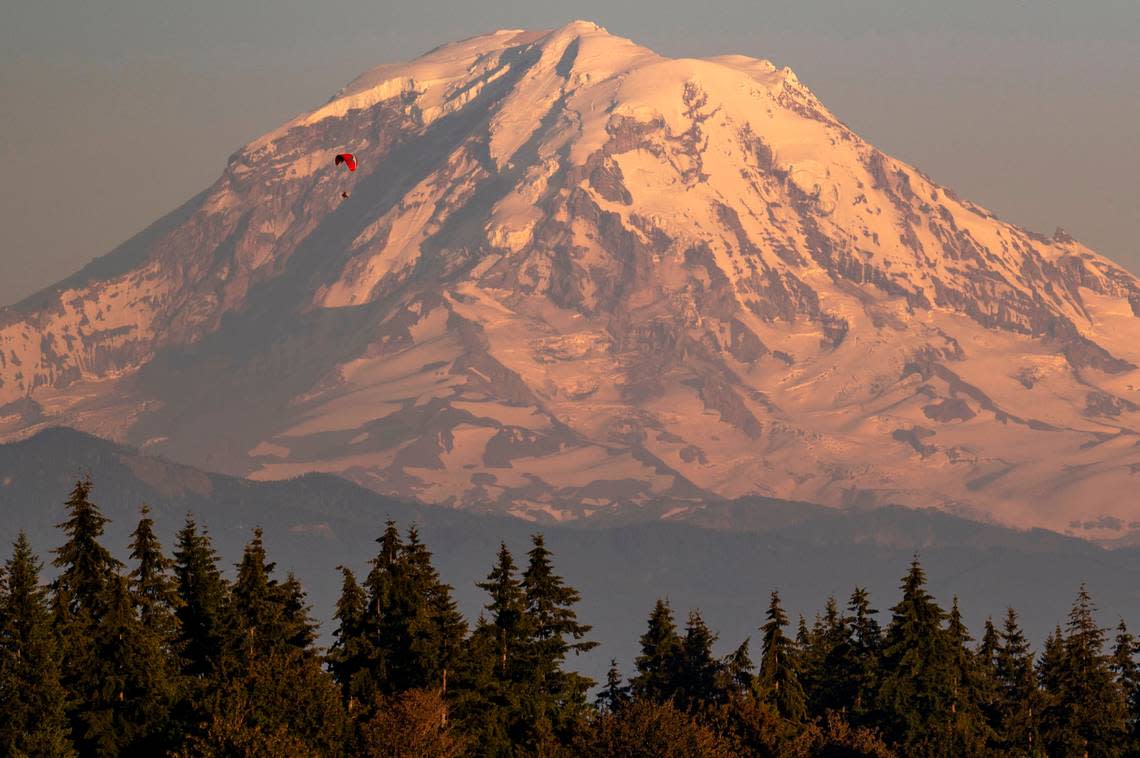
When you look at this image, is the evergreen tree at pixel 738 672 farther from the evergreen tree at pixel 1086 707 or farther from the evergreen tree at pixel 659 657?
the evergreen tree at pixel 1086 707

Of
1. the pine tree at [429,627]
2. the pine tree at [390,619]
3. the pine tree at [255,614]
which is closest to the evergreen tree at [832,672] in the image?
the pine tree at [429,627]

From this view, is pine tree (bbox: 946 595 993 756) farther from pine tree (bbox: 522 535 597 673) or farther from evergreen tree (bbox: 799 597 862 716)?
pine tree (bbox: 522 535 597 673)

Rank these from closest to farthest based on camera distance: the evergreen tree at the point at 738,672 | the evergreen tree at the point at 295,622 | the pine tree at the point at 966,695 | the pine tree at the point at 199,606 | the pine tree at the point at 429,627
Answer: the pine tree at the point at 429,627 < the pine tree at the point at 199,606 < the evergreen tree at the point at 295,622 < the pine tree at the point at 966,695 < the evergreen tree at the point at 738,672

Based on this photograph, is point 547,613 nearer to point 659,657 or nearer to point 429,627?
point 429,627

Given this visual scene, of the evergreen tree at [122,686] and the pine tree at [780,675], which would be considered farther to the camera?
the pine tree at [780,675]

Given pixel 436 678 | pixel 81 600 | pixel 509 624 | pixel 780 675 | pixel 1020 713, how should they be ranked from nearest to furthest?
pixel 81 600 → pixel 436 678 → pixel 509 624 → pixel 780 675 → pixel 1020 713

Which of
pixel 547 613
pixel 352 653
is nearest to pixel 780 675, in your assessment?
pixel 547 613
